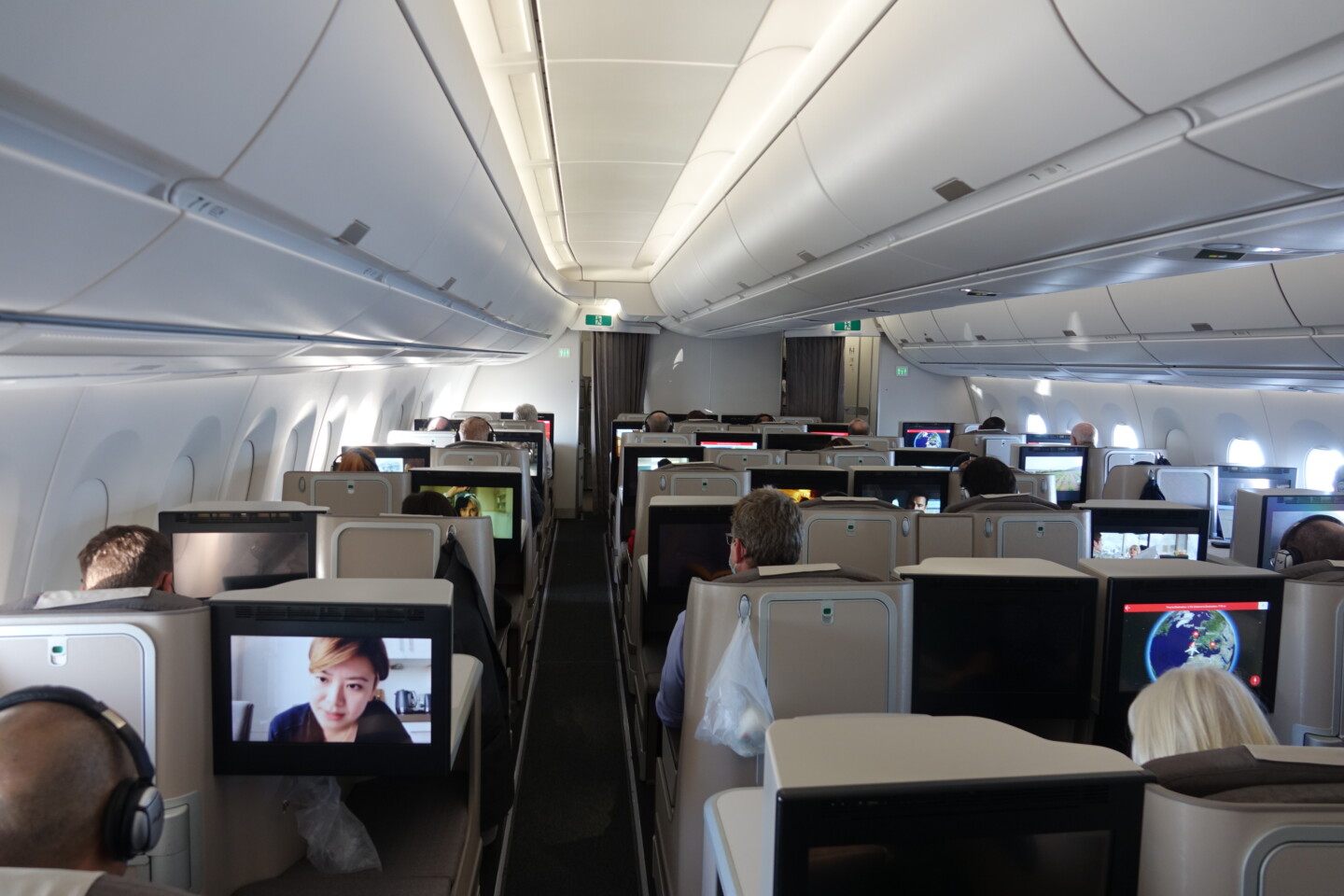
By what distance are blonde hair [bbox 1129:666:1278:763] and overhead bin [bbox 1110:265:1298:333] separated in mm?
5268

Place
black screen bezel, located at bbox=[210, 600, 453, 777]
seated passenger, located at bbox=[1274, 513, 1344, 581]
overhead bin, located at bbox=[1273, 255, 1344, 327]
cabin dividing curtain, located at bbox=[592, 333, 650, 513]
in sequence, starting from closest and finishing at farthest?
black screen bezel, located at bbox=[210, 600, 453, 777] < seated passenger, located at bbox=[1274, 513, 1344, 581] < overhead bin, located at bbox=[1273, 255, 1344, 327] < cabin dividing curtain, located at bbox=[592, 333, 650, 513]

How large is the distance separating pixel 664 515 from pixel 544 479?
620 centimetres

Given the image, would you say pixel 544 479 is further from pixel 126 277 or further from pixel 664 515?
pixel 126 277

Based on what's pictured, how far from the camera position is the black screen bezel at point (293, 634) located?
85.4 inches

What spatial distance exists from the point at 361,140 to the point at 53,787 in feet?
5.88

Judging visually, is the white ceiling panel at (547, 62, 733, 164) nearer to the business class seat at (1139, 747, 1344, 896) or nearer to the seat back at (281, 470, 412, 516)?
the seat back at (281, 470, 412, 516)

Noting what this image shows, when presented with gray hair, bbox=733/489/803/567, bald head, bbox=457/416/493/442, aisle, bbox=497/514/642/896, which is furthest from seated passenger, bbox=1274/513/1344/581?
bald head, bbox=457/416/493/442

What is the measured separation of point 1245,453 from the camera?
9.88 metres

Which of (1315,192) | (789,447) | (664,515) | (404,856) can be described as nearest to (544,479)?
(789,447)

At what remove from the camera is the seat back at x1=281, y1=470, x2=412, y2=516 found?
217 inches

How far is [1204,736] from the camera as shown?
1.69 meters

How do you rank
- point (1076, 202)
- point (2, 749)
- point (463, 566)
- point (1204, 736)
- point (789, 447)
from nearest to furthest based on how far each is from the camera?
point (2, 749) < point (1204, 736) < point (1076, 202) < point (463, 566) < point (789, 447)

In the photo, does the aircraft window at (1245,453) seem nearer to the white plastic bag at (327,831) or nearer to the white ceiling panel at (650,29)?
the white ceiling panel at (650,29)

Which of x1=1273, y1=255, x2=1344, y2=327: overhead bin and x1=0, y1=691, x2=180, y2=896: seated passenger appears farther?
x1=1273, y1=255, x2=1344, y2=327: overhead bin
